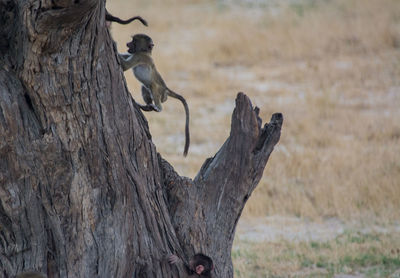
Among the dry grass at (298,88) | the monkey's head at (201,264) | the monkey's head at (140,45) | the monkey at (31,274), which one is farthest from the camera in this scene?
the dry grass at (298,88)

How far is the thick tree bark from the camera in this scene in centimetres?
470

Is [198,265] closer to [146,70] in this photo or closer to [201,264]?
[201,264]

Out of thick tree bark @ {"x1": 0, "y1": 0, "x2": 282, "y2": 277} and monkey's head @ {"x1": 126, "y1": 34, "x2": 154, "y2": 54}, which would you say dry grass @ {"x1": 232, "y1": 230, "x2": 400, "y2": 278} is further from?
thick tree bark @ {"x1": 0, "y1": 0, "x2": 282, "y2": 277}

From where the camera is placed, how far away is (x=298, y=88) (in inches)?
719

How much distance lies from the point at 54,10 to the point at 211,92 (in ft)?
45.4

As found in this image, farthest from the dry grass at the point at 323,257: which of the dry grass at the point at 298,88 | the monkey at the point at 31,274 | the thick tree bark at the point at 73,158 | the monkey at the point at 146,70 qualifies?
the monkey at the point at 31,274

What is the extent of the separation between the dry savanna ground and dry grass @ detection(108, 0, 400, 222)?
0.10 ft

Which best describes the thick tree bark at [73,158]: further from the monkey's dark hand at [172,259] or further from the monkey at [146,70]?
the monkey at [146,70]

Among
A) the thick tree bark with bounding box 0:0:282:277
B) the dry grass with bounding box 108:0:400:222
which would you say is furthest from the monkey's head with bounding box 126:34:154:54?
the dry grass with bounding box 108:0:400:222

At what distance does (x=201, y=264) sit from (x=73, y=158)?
121 cm

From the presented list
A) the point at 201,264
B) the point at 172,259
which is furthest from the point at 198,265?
the point at 172,259

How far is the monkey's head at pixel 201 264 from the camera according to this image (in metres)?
5.34

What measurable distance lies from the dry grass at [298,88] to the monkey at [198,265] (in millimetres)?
5701

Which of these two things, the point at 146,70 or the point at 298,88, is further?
the point at 298,88
